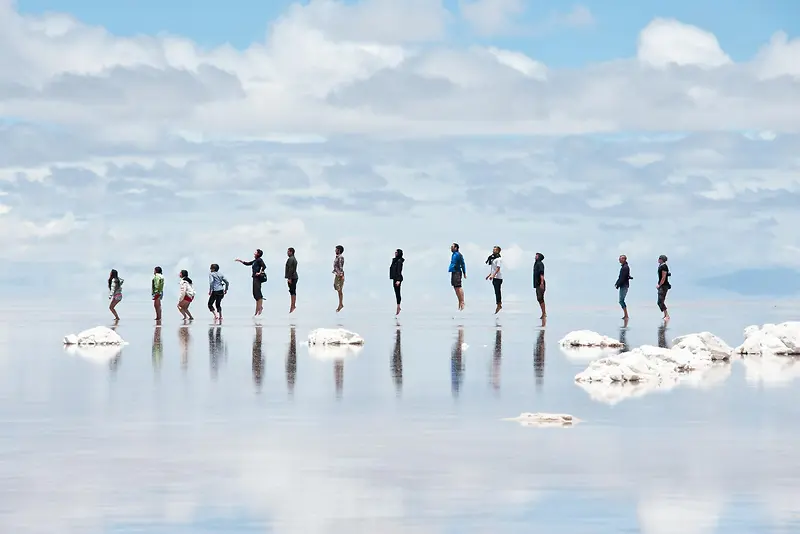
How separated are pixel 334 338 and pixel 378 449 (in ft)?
56.7

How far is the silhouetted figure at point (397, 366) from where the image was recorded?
21.4 meters

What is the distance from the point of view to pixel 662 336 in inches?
1423

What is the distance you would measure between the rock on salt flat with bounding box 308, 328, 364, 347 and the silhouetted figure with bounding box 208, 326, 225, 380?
1.93 metres

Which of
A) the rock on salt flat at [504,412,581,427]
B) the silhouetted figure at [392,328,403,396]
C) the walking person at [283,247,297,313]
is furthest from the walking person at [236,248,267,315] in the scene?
the rock on salt flat at [504,412,581,427]

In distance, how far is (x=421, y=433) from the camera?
1543cm

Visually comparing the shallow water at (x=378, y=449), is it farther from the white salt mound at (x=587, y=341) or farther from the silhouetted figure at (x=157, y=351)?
the white salt mound at (x=587, y=341)

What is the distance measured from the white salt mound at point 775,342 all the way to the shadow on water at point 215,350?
998cm

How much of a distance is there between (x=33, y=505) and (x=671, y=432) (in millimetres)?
7299

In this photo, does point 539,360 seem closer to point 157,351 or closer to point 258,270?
point 157,351

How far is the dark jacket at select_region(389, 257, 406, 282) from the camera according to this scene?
1868 inches

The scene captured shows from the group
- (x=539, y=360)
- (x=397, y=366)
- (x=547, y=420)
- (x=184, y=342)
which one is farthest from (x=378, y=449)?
(x=184, y=342)

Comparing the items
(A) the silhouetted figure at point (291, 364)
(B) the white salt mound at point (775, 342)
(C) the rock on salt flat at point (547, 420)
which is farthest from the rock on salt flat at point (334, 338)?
(C) the rock on salt flat at point (547, 420)

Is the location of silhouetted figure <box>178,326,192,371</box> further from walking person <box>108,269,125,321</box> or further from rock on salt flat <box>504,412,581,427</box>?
rock on salt flat <box>504,412,581,427</box>

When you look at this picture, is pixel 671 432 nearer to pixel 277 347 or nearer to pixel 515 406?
pixel 515 406
